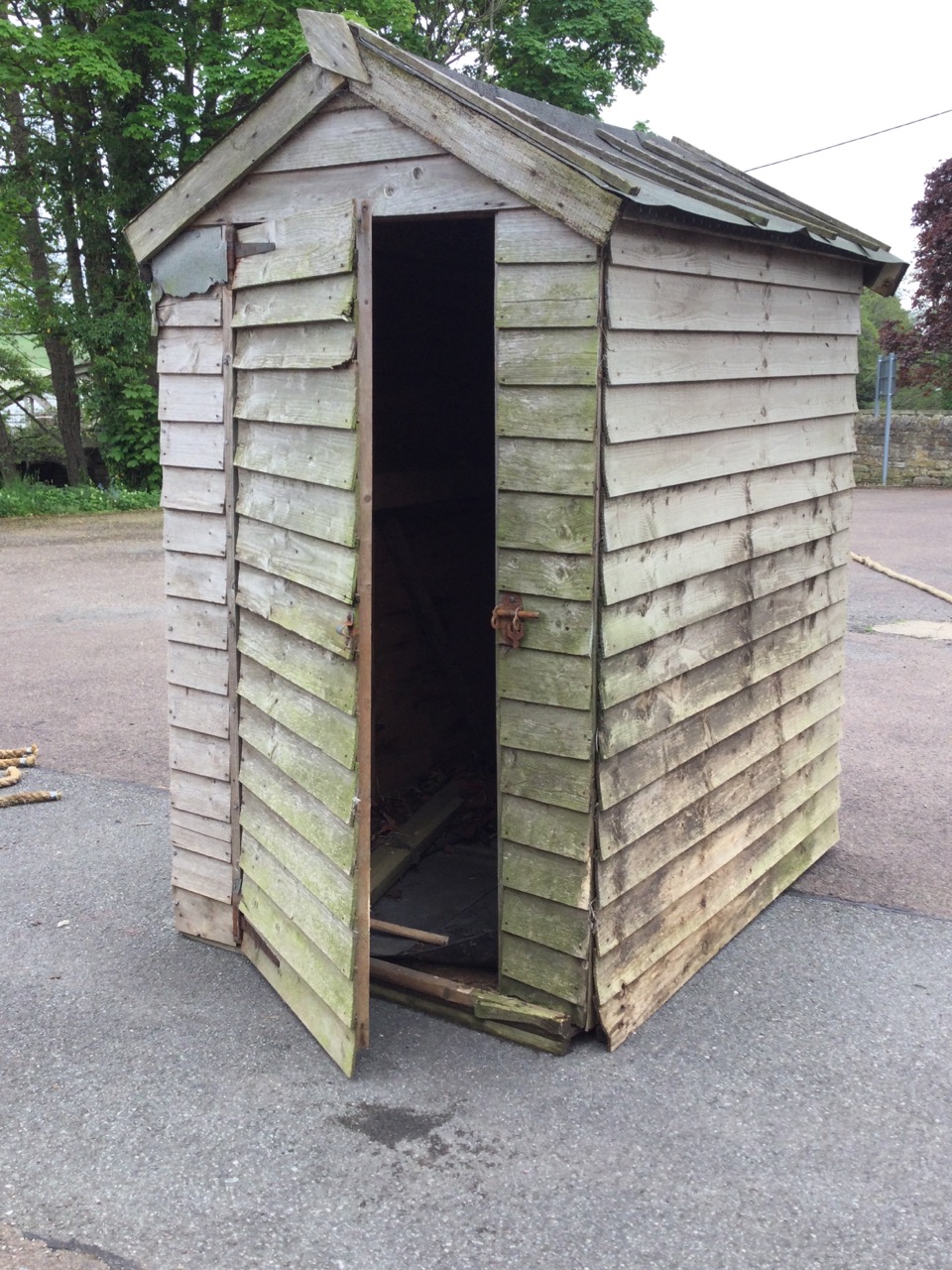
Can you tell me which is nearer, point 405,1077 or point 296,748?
point 405,1077

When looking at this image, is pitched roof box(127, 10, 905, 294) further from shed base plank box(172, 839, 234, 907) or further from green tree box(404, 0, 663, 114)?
green tree box(404, 0, 663, 114)

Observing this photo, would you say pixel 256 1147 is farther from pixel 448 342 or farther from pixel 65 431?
pixel 65 431

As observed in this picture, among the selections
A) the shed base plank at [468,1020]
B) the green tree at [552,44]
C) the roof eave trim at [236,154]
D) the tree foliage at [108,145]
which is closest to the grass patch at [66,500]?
the tree foliage at [108,145]

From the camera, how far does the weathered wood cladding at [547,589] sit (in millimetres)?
3275

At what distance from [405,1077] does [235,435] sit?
2172 mm

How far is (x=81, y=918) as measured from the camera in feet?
15.4

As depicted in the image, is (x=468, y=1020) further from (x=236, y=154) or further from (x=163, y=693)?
(x=163, y=693)

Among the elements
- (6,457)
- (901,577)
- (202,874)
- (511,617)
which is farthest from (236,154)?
(6,457)

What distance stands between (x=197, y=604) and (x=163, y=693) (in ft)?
12.8

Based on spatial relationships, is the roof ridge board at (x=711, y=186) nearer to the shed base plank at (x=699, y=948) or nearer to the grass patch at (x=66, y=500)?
the shed base plank at (x=699, y=948)

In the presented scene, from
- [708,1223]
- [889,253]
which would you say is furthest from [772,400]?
[708,1223]

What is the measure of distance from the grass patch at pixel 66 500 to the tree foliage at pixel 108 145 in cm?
69

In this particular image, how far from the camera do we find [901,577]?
12148 mm

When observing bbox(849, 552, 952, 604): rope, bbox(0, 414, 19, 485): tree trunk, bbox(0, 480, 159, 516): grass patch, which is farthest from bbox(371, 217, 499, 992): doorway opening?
bbox(0, 414, 19, 485): tree trunk
